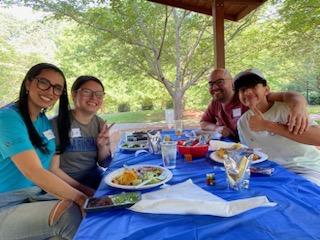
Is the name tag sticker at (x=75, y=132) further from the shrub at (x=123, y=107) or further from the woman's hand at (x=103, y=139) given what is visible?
the shrub at (x=123, y=107)

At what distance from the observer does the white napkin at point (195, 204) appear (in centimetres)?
79

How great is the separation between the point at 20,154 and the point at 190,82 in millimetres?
4867

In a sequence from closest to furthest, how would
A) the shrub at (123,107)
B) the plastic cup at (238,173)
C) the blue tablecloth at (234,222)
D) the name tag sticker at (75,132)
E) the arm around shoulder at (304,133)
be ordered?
the blue tablecloth at (234,222) → the plastic cup at (238,173) → the arm around shoulder at (304,133) → the name tag sticker at (75,132) → the shrub at (123,107)

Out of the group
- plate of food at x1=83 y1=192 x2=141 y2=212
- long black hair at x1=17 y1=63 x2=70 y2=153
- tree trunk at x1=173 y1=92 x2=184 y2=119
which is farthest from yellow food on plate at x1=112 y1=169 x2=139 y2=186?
tree trunk at x1=173 y1=92 x2=184 y2=119

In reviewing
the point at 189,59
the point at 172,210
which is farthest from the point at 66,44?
the point at 172,210

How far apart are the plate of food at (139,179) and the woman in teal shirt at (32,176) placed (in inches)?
7.2

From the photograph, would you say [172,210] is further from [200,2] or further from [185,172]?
[200,2]

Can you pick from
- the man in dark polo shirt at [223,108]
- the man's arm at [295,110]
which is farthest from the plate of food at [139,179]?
the man in dark polo shirt at [223,108]

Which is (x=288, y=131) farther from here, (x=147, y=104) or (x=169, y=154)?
(x=147, y=104)

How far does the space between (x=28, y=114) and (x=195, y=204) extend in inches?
35.8

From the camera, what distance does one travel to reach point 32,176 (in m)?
1.12

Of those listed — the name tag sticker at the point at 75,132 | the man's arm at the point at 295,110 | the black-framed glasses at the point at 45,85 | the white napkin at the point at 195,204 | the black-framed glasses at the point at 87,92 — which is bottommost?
the white napkin at the point at 195,204

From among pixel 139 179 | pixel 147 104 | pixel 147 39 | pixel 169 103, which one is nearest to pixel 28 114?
pixel 139 179

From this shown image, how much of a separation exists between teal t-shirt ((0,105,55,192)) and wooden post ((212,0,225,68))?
2.14 metres
